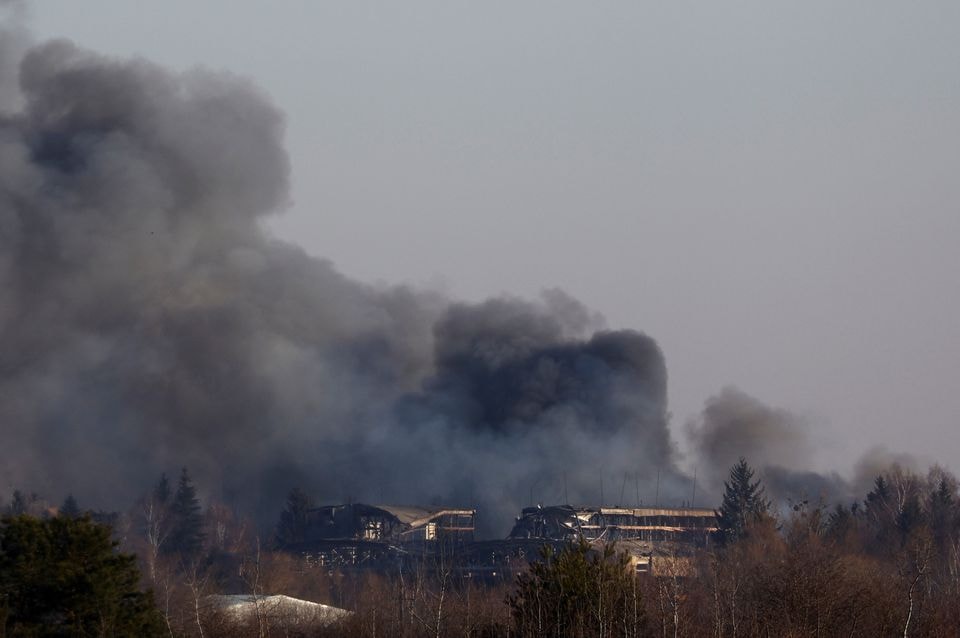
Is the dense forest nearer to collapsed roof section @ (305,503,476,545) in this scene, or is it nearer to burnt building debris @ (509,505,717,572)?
burnt building debris @ (509,505,717,572)

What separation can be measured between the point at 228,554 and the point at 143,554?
4.52 metres

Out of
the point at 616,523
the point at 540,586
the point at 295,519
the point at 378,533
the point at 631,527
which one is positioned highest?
the point at 295,519

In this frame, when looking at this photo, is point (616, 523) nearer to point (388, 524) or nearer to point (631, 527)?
point (631, 527)

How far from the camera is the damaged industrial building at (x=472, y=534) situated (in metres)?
70.4

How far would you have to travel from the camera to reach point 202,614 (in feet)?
132

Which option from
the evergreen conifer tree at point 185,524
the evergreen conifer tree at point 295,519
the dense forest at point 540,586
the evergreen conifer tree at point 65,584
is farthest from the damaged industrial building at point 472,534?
the evergreen conifer tree at point 65,584

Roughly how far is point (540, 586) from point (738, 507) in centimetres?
5825

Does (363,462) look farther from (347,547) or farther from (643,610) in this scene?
(643,610)

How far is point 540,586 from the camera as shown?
24.7 meters

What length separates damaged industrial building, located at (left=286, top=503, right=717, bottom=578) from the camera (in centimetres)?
7044

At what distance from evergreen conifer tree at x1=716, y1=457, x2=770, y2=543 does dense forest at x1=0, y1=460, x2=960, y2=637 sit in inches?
3.9

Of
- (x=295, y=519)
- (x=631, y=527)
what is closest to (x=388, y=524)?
(x=295, y=519)

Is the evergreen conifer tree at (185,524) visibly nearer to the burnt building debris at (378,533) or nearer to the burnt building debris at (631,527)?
the burnt building debris at (378,533)

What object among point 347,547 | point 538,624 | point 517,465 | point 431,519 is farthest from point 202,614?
point 517,465
